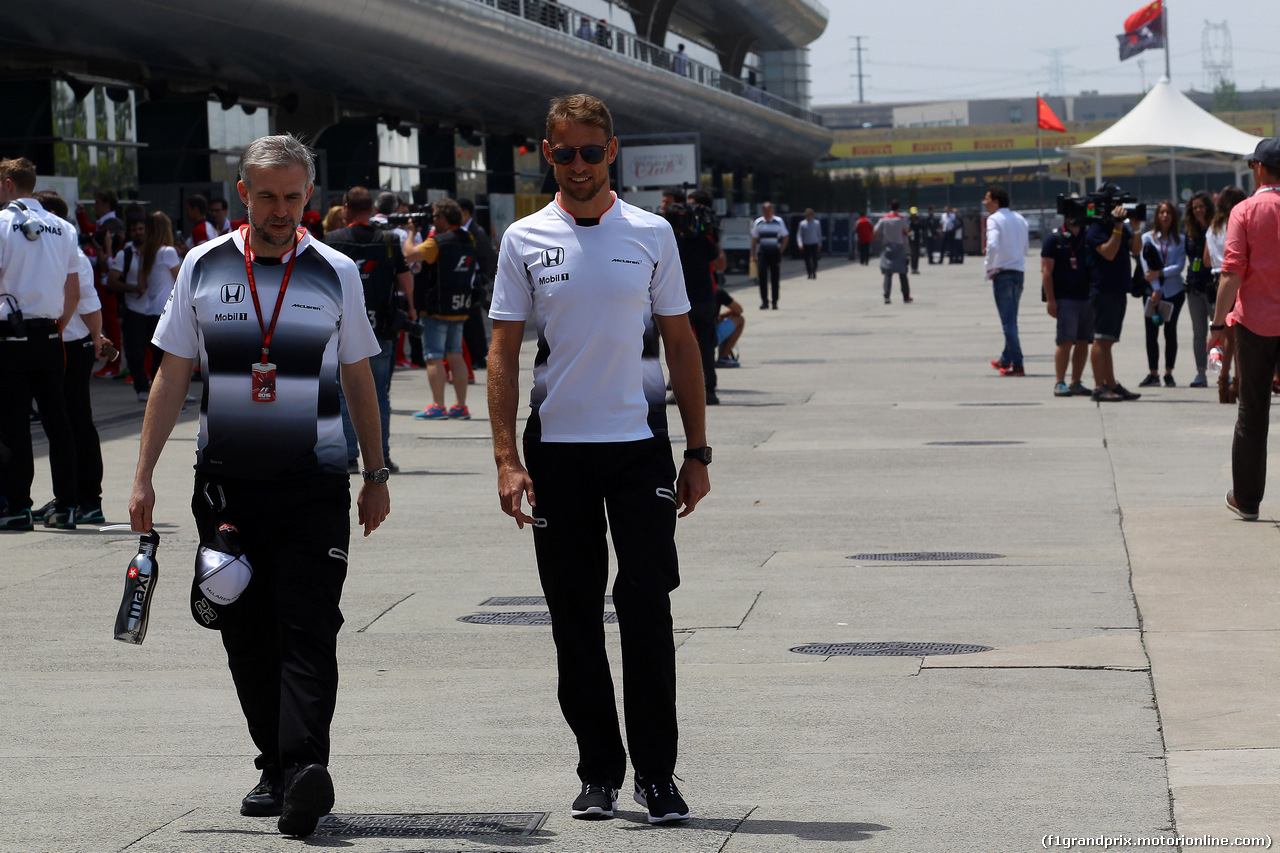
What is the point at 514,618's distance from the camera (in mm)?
7465

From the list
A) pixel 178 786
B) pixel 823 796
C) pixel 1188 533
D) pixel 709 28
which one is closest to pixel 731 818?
pixel 823 796

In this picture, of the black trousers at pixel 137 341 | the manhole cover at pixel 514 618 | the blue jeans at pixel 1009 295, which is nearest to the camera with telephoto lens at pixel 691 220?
the blue jeans at pixel 1009 295

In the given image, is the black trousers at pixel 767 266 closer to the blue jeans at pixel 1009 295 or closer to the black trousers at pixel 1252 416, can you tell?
the blue jeans at pixel 1009 295

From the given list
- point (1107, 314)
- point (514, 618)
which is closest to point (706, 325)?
point (1107, 314)

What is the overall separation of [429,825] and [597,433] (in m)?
1.06

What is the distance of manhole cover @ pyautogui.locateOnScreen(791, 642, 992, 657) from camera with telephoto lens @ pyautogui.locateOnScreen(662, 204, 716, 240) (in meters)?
9.12

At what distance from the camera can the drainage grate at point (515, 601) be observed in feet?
25.5

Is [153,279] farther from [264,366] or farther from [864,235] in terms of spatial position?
[864,235]

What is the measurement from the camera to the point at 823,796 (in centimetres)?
475

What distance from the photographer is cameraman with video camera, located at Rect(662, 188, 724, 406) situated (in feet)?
51.6

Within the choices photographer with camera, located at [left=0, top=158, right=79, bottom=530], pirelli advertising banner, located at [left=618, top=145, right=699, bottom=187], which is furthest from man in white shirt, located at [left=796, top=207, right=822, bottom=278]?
photographer with camera, located at [left=0, top=158, right=79, bottom=530]

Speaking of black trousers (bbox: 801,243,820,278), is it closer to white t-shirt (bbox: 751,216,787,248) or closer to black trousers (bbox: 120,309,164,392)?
white t-shirt (bbox: 751,216,787,248)

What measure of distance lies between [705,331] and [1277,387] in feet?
16.2

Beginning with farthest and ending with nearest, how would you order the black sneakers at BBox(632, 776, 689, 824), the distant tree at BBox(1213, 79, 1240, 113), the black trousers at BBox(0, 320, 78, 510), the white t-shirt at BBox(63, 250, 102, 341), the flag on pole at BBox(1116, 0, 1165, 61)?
the distant tree at BBox(1213, 79, 1240, 113) → the flag on pole at BBox(1116, 0, 1165, 61) → the white t-shirt at BBox(63, 250, 102, 341) → the black trousers at BBox(0, 320, 78, 510) → the black sneakers at BBox(632, 776, 689, 824)
